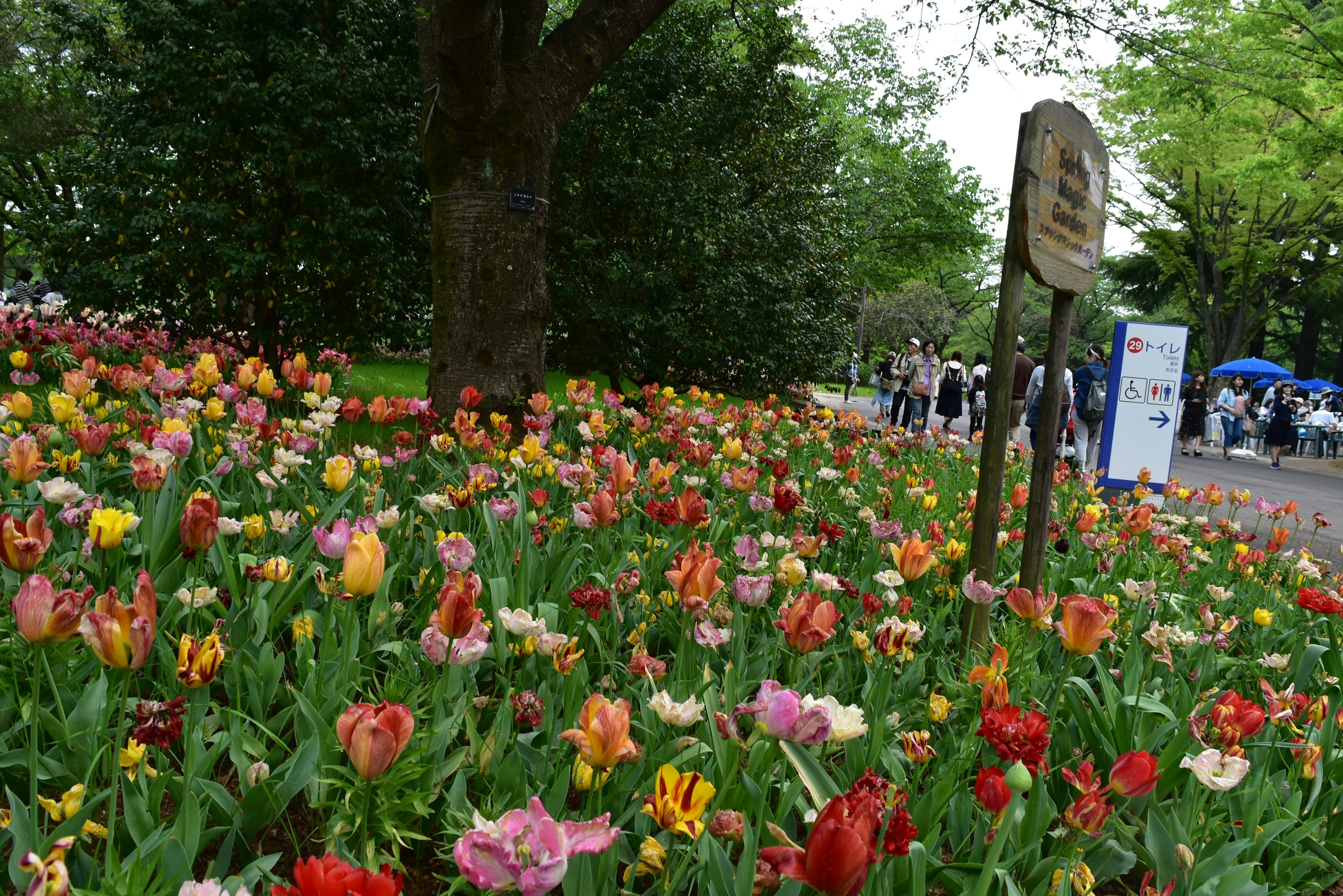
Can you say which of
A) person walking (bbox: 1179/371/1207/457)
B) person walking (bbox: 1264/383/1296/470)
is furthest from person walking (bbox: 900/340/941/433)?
person walking (bbox: 1179/371/1207/457)

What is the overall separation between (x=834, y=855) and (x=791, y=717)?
0.29 meters

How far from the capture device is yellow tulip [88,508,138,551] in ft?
5.05

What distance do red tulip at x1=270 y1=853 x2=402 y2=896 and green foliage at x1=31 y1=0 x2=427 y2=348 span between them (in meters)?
7.33

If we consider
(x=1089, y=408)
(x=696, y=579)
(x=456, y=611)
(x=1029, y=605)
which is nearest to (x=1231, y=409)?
(x=1089, y=408)

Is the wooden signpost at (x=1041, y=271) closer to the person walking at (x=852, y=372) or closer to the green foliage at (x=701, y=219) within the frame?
the green foliage at (x=701, y=219)

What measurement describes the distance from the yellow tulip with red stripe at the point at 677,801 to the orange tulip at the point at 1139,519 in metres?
2.66

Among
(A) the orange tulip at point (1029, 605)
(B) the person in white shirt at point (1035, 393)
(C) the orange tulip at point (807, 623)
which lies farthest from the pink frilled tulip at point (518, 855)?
(B) the person in white shirt at point (1035, 393)

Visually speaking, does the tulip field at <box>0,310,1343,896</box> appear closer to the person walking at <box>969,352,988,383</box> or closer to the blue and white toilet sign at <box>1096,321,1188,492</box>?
the blue and white toilet sign at <box>1096,321,1188,492</box>

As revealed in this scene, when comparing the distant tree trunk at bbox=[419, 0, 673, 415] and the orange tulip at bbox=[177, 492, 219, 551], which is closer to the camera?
the orange tulip at bbox=[177, 492, 219, 551]

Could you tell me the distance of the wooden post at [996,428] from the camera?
2.62 metres

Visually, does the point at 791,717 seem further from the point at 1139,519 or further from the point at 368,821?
the point at 1139,519

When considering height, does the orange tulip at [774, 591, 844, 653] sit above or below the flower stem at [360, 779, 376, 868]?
above

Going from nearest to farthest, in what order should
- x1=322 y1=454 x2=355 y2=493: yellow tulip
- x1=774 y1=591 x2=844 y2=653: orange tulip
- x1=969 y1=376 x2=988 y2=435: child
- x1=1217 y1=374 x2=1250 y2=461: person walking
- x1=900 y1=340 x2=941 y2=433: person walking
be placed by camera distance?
1. x1=774 y1=591 x2=844 y2=653: orange tulip
2. x1=322 y1=454 x2=355 y2=493: yellow tulip
3. x1=900 y1=340 x2=941 y2=433: person walking
4. x1=969 y1=376 x2=988 y2=435: child
5. x1=1217 y1=374 x2=1250 y2=461: person walking

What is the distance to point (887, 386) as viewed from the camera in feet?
48.0
